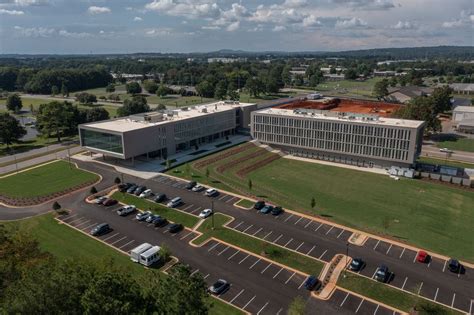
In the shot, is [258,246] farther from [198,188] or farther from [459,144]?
[459,144]

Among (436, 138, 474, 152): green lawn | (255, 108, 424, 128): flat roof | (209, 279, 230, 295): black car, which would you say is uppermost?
(255, 108, 424, 128): flat roof

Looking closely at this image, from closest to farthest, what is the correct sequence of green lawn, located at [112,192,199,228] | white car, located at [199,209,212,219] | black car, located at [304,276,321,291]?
black car, located at [304,276,321,291] → green lawn, located at [112,192,199,228] → white car, located at [199,209,212,219]

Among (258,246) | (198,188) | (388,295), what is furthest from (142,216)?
(388,295)

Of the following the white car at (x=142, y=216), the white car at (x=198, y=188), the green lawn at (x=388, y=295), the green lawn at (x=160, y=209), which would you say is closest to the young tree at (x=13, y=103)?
the green lawn at (x=160, y=209)

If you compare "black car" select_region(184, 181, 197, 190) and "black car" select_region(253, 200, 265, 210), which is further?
"black car" select_region(184, 181, 197, 190)

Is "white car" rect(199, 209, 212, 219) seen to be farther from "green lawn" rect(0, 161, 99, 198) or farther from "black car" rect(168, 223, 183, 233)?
"green lawn" rect(0, 161, 99, 198)

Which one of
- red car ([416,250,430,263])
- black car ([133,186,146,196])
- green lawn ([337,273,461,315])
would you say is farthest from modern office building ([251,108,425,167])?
green lawn ([337,273,461,315])
